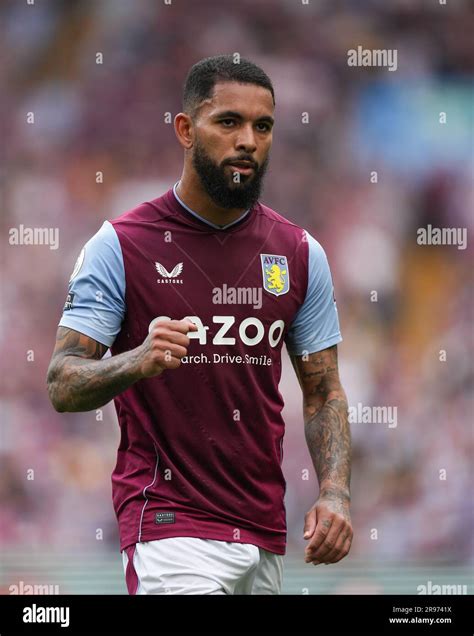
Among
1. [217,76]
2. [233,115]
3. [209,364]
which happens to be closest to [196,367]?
[209,364]

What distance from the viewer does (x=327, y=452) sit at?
181 inches

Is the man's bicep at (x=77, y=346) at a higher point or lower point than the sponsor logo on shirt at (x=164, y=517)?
higher

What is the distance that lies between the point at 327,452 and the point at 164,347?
1016 millimetres

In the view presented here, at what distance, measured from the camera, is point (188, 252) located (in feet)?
14.9

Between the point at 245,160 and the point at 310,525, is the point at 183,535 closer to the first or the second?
the point at 310,525

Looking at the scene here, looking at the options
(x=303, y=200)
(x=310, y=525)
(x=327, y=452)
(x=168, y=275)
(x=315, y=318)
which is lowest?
(x=310, y=525)

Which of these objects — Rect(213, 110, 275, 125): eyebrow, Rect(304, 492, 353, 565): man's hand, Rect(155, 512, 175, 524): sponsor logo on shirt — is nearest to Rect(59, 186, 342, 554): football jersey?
Rect(155, 512, 175, 524): sponsor logo on shirt

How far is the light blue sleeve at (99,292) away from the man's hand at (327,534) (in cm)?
91

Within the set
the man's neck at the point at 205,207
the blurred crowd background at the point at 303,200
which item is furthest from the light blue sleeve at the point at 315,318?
the blurred crowd background at the point at 303,200

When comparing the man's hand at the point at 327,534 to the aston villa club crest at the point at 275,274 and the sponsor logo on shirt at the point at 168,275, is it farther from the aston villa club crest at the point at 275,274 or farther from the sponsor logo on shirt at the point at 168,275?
the sponsor logo on shirt at the point at 168,275

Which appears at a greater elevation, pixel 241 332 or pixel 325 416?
pixel 241 332

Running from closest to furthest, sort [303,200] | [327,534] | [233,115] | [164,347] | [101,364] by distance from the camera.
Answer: [164,347], [101,364], [327,534], [233,115], [303,200]

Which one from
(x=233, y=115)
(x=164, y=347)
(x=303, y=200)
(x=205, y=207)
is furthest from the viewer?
(x=303, y=200)

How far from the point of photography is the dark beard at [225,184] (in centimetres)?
448
